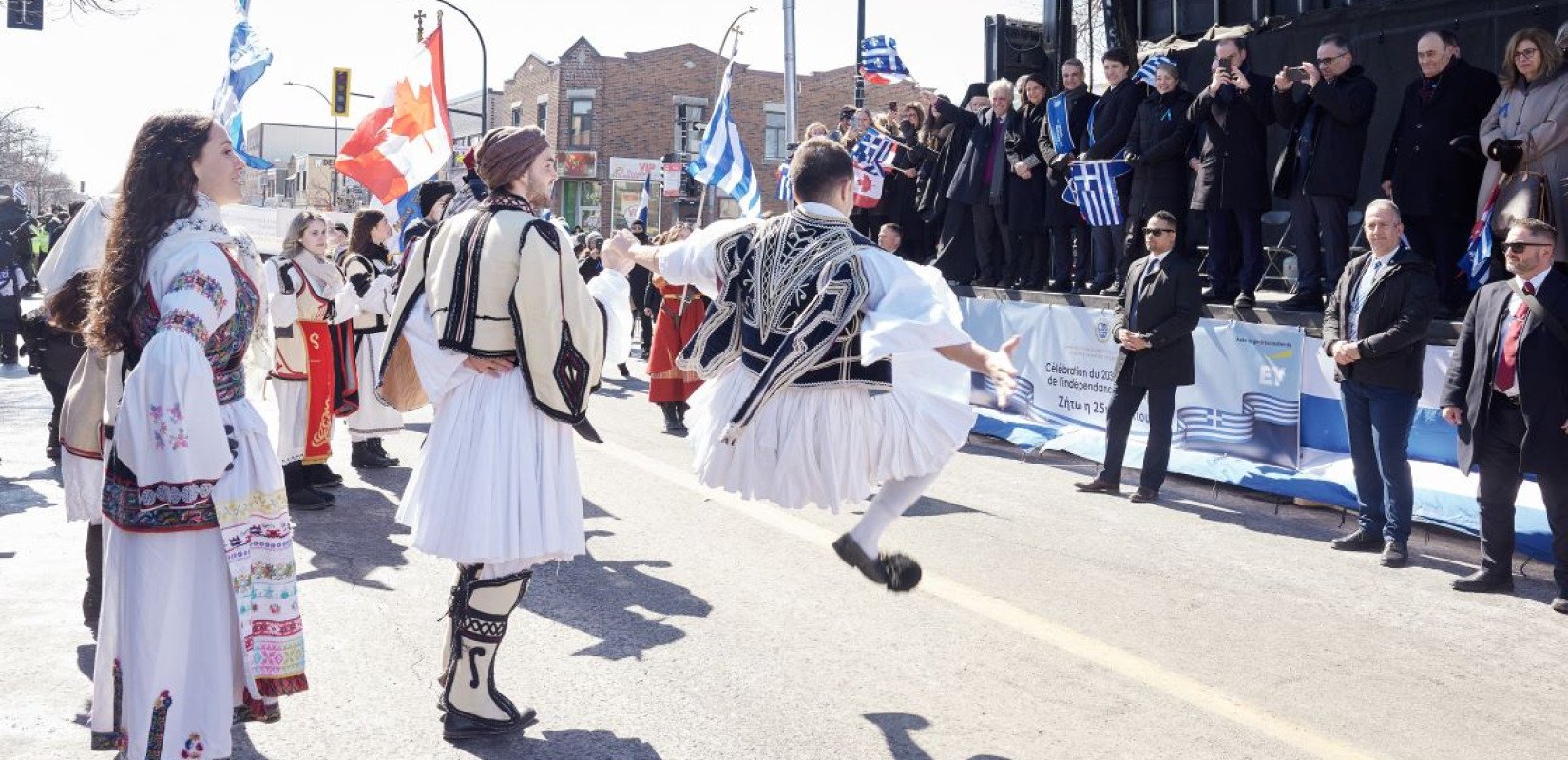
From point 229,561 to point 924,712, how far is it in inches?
91.8

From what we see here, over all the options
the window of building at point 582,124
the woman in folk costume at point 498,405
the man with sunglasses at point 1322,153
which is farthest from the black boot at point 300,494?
the window of building at point 582,124

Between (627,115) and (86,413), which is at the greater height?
(627,115)

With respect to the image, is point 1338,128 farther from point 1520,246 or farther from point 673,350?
point 673,350

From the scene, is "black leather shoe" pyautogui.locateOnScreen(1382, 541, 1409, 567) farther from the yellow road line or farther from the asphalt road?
the yellow road line

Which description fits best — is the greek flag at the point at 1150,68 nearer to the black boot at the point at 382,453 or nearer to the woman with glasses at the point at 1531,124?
the woman with glasses at the point at 1531,124

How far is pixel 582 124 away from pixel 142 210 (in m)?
52.0

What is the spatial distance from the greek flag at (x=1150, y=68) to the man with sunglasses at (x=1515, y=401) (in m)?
4.24

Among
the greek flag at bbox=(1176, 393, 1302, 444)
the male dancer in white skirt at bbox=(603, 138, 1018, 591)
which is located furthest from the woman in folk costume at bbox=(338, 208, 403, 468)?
the greek flag at bbox=(1176, 393, 1302, 444)

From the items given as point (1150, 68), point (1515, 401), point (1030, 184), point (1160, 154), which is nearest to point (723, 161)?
point (1030, 184)

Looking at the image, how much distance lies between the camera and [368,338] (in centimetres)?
962

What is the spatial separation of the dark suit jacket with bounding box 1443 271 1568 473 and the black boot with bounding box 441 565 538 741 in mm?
5103

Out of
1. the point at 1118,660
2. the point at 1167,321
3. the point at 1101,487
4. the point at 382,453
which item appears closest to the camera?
the point at 1118,660

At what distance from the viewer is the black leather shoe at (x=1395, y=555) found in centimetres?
738

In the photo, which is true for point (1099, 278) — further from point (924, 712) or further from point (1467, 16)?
point (924, 712)
